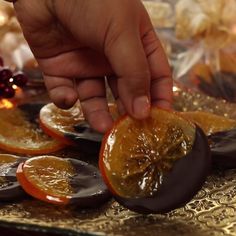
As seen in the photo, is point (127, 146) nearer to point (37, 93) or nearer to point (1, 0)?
point (37, 93)

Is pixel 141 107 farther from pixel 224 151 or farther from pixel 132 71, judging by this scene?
pixel 224 151

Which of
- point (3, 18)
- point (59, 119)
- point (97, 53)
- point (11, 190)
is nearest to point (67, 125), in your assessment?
point (59, 119)

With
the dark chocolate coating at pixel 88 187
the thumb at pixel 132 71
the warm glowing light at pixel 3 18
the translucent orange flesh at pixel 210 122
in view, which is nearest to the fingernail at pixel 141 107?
the thumb at pixel 132 71

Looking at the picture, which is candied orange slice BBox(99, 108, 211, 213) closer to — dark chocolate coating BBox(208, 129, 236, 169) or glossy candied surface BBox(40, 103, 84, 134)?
dark chocolate coating BBox(208, 129, 236, 169)

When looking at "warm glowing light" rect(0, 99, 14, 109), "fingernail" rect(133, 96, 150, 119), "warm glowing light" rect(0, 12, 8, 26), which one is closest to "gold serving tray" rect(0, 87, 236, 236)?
"fingernail" rect(133, 96, 150, 119)

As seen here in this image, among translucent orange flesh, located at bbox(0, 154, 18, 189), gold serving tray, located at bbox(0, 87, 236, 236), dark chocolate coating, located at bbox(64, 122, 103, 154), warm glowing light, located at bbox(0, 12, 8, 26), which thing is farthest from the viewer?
warm glowing light, located at bbox(0, 12, 8, 26)

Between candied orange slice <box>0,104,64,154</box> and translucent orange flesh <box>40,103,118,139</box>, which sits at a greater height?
translucent orange flesh <box>40,103,118,139</box>
